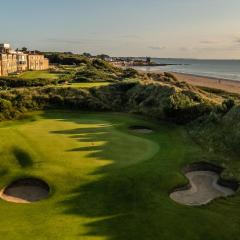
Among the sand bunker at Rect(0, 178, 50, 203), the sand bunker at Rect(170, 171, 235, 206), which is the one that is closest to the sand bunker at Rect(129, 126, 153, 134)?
the sand bunker at Rect(170, 171, 235, 206)

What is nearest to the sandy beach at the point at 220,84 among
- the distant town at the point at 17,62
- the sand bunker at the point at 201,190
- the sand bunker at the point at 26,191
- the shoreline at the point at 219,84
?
the shoreline at the point at 219,84

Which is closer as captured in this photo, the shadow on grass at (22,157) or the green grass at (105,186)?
the green grass at (105,186)

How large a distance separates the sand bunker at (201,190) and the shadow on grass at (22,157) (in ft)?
33.5

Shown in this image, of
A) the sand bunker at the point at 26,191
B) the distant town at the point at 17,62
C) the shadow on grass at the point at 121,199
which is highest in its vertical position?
the distant town at the point at 17,62

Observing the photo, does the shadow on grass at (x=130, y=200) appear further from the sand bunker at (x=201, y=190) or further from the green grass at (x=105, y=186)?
the sand bunker at (x=201, y=190)

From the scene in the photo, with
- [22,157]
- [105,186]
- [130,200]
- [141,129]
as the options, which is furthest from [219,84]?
[130,200]

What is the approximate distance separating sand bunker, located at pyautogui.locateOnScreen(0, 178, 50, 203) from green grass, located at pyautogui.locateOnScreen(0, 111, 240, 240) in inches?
20.8

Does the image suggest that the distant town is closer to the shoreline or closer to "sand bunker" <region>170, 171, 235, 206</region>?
the shoreline

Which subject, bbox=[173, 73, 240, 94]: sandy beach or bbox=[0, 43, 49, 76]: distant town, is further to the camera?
bbox=[0, 43, 49, 76]: distant town

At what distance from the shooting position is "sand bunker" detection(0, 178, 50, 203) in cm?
2583

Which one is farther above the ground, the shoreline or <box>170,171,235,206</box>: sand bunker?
the shoreline

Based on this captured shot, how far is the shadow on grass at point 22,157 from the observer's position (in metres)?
29.7

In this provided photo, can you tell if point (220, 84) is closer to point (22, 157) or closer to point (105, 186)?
point (22, 157)

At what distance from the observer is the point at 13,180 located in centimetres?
2770
